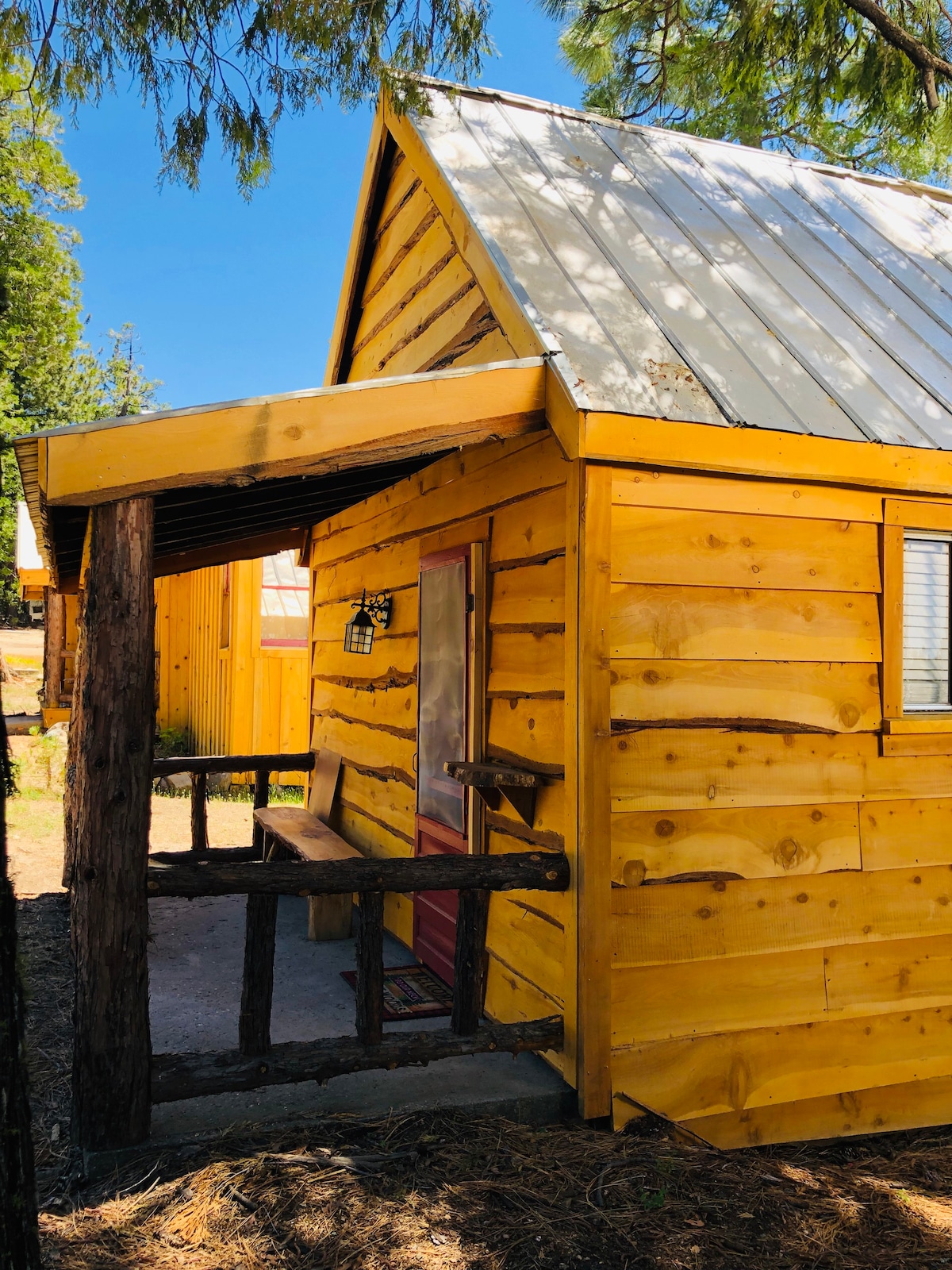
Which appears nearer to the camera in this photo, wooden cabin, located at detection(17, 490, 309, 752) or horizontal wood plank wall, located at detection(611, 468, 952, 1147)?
horizontal wood plank wall, located at detection(611, 468, 952, 1147)

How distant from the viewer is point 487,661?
15.9 ft

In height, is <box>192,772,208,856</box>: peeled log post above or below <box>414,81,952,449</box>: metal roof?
below

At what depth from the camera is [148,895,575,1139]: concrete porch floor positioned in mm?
Result: 3654

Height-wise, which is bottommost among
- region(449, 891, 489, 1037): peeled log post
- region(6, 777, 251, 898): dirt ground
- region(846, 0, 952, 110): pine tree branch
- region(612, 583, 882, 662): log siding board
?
region(6, 777, 251, 898): dirt ground

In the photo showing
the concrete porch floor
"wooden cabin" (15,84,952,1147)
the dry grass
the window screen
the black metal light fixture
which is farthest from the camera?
the black metal light fixture

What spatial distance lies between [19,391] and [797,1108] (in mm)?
31280

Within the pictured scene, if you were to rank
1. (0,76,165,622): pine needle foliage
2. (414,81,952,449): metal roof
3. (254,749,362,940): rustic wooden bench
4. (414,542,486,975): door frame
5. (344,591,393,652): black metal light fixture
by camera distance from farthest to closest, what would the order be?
(0,76,165,622): pine needle foliage → (344,591,393,652): black metal light fixture → (254,749,362,940): rustic wooden bench → (414,542,486,975): door frame → (414,81,952,449): metal roof

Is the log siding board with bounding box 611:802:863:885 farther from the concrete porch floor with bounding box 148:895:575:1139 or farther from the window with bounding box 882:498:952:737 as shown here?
the concrete porch floor with bounding box 148:895:575:1139

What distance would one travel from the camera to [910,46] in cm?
682

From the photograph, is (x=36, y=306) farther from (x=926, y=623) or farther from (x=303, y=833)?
(x=926, y=623)

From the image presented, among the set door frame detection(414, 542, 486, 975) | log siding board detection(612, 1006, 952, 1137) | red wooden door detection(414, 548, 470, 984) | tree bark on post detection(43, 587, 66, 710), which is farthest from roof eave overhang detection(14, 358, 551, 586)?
tree bark on post detection(43, 587, 66, 710)

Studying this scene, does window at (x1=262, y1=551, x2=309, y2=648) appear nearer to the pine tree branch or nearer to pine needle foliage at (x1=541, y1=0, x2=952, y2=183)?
pine needle foliage at (x1=541, y1=0, x2=952, y2=183)

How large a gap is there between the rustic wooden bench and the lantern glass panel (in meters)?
1.10

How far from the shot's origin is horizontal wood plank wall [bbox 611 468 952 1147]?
12.9 ft
